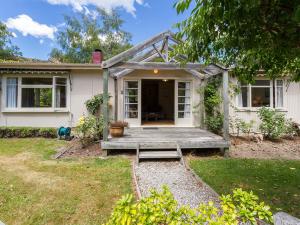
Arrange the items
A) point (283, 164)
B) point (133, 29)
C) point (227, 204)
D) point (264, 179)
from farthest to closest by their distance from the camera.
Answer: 1. point (133, 29)
2. point (283, 164)
3. point (264, 179)
4. point (227, 204)

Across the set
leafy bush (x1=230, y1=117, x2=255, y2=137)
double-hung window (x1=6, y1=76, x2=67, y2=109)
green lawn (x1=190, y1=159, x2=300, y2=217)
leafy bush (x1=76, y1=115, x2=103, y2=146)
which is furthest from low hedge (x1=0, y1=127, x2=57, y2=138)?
Result: leafy bush (x1=230, y1=117, x2=255, y2=137)

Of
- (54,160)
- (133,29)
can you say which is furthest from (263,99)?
(133,29)

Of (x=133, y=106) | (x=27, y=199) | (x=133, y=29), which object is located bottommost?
(x=27, y=199)

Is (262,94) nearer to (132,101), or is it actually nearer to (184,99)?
(184,99)

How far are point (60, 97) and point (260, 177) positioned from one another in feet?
26.0

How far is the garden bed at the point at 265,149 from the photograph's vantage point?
678 cm

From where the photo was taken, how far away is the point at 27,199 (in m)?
3.61

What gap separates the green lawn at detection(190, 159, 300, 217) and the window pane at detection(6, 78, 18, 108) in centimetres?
769

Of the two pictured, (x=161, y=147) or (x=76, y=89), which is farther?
(x=76, y=89)

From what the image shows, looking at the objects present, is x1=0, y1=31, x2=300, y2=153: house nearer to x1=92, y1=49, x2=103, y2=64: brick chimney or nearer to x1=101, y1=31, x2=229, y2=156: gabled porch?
x1=101, y1=31, x2=229, y2=156: gabled porch

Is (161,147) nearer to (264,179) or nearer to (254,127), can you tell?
(264,179)

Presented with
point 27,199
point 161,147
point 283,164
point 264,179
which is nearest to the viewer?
point 27,199

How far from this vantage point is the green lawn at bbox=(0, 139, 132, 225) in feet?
10.3

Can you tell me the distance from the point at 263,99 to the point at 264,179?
6084 mm
